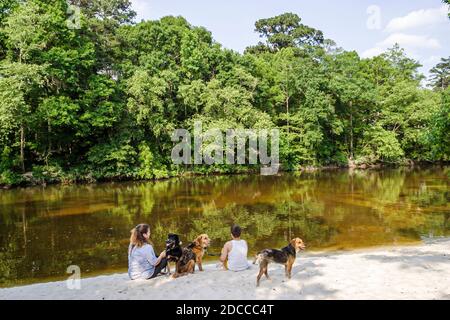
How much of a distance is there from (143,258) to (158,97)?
2680 cm

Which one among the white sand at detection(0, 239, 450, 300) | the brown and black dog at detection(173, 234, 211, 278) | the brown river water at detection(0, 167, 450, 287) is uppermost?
the brown and black dog at detection(173, 234, 211, 278)

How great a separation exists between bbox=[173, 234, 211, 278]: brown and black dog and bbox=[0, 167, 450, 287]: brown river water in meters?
2.43

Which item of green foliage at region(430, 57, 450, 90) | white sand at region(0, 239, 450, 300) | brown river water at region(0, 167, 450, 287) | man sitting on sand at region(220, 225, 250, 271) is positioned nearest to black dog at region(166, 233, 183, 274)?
white sand at region(0, 239, 450, 300)

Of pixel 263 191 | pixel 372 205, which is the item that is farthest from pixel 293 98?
pixel 372 205

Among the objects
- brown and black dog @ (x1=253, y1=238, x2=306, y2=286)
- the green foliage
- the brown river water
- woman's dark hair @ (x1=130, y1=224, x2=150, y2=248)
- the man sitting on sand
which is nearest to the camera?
brown and black dog @ (x1=253, y1=238, x2=306, y2=286)

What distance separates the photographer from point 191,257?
7.60m

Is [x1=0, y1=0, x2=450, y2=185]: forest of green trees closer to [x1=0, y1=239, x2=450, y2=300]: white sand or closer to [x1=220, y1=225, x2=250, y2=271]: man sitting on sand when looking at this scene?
[x1=0, y1=239, x2=450, y2=300]: white sand

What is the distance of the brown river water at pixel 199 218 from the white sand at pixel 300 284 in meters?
2.44

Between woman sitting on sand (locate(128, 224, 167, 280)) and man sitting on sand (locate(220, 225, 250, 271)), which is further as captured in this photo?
man sitting on sand (locate(220, 225, 250, 271))

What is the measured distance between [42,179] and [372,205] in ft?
76.6

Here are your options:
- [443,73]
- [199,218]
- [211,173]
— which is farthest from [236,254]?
[443,73]

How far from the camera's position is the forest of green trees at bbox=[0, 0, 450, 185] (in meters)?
27.6

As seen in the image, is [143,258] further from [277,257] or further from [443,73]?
[443,73]

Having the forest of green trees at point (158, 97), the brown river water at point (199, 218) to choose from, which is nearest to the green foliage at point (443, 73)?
the forest of green trees at point (158, 97)
